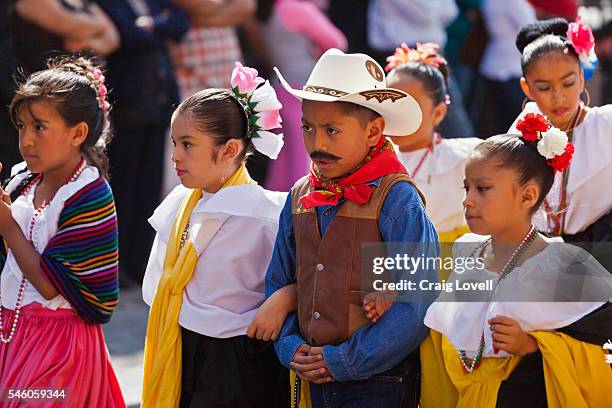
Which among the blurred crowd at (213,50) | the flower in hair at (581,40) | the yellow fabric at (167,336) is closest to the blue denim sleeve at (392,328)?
the yellow fabric at (167,336)

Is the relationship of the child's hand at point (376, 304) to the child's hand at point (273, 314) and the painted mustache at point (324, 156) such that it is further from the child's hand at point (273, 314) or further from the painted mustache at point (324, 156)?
the painted mustache at point (324, 156)

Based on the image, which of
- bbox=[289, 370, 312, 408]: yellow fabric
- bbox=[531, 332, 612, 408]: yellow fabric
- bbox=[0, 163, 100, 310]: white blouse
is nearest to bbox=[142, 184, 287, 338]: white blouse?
bbox=[289, 370, 312, 408]: yellow fabric

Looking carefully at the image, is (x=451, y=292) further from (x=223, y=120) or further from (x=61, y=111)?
(x=61, y=111)

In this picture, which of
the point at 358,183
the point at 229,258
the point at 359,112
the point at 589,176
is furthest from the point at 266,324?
the point at 589,176

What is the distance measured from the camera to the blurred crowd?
6.54m

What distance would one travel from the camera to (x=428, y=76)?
16.0ft

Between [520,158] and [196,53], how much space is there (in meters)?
4.28

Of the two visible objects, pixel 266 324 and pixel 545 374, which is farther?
pixel 266 324

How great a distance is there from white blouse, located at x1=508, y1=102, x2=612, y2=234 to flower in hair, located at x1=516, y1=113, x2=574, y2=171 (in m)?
0.77

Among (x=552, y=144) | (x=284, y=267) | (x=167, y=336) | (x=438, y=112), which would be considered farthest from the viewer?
(x=438, y=112)

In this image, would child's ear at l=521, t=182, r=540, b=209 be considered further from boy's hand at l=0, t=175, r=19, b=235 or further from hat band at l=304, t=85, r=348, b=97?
boy's hand at l=0, t=175, r=19, b=235

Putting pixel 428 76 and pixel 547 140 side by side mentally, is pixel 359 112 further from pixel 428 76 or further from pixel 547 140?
pixel 428 76

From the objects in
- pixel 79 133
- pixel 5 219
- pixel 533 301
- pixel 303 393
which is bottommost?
pixel 303 393

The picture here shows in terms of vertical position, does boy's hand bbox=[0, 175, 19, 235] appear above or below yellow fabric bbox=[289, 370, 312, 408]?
above
